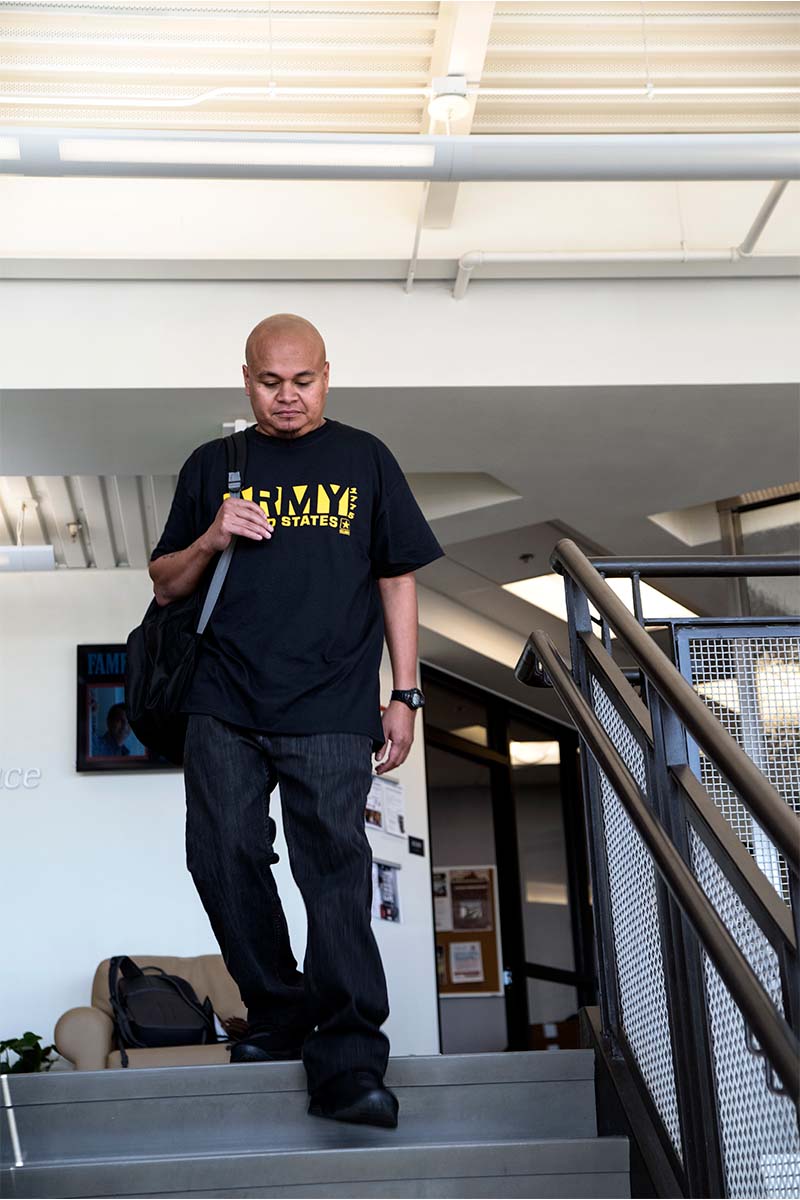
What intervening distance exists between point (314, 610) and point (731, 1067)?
1.16m

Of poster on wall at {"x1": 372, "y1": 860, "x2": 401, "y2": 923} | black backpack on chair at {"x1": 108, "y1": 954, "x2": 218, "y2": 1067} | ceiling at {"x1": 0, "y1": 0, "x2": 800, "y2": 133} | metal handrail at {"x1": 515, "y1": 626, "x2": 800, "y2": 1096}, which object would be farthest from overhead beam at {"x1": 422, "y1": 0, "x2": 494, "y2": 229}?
poster on wall at {"x1": 372, "y1": 860, "x2": 401, "y2": 923}

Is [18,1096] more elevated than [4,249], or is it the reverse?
[4,249]

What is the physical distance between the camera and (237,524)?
Result: 8.20 ft

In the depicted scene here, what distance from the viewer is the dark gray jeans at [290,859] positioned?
95.0 inches

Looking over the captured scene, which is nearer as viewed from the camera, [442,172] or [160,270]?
[442,172]

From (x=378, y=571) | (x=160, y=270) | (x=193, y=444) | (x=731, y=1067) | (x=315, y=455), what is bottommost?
(x=731, y=1067)

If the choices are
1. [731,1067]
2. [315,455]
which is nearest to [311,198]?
[315,455]

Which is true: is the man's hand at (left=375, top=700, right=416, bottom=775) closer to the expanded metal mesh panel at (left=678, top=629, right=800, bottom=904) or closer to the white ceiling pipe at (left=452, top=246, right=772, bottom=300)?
the expanded metal mesh panel at (left=678, top=629, right=800, bottom=904)

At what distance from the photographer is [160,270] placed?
5.22 metres

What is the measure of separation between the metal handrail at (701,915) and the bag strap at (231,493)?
2.42 ft

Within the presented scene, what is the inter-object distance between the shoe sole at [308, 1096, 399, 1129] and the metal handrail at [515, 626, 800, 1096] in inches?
28.6

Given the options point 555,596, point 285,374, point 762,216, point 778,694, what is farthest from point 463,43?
point 555,596

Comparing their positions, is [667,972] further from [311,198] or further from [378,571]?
[311,198]

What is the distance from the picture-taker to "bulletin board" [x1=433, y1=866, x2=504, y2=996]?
37.3ft
